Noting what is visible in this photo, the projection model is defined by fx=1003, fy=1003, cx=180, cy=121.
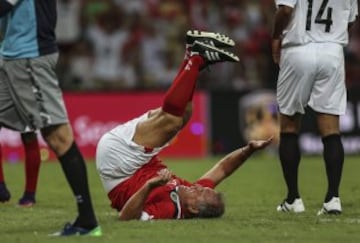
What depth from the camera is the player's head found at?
8.29 meters

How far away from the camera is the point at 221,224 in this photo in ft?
26.1

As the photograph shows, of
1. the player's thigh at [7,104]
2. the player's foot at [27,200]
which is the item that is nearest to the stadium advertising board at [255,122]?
the player's foot at [27,200]

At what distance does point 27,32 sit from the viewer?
7262mm

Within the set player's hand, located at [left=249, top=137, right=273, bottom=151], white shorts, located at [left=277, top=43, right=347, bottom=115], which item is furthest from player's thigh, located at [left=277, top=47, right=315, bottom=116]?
player's hand, located at [left=249, top=137, right=273, bottom=151]

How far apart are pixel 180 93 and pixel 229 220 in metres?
1.13

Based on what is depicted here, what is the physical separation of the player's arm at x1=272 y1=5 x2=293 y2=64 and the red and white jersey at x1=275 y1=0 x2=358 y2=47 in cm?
6

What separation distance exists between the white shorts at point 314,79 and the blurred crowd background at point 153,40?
9.71m

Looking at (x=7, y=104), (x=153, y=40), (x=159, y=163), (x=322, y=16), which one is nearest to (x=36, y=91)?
(x=7, y=104)

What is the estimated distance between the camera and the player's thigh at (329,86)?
8875 mm

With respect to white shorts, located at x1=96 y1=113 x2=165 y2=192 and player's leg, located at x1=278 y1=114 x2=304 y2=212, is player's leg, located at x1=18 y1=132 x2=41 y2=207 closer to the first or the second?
white shorts, located at x1=96 y1=113 x2=165 y2=192

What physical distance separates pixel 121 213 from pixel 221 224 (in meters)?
0.84

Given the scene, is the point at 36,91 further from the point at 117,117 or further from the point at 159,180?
the point at 117,117

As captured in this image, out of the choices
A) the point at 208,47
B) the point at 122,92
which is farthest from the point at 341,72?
the point at 122,92

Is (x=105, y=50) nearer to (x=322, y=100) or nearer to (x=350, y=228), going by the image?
(x=322, y=100)
